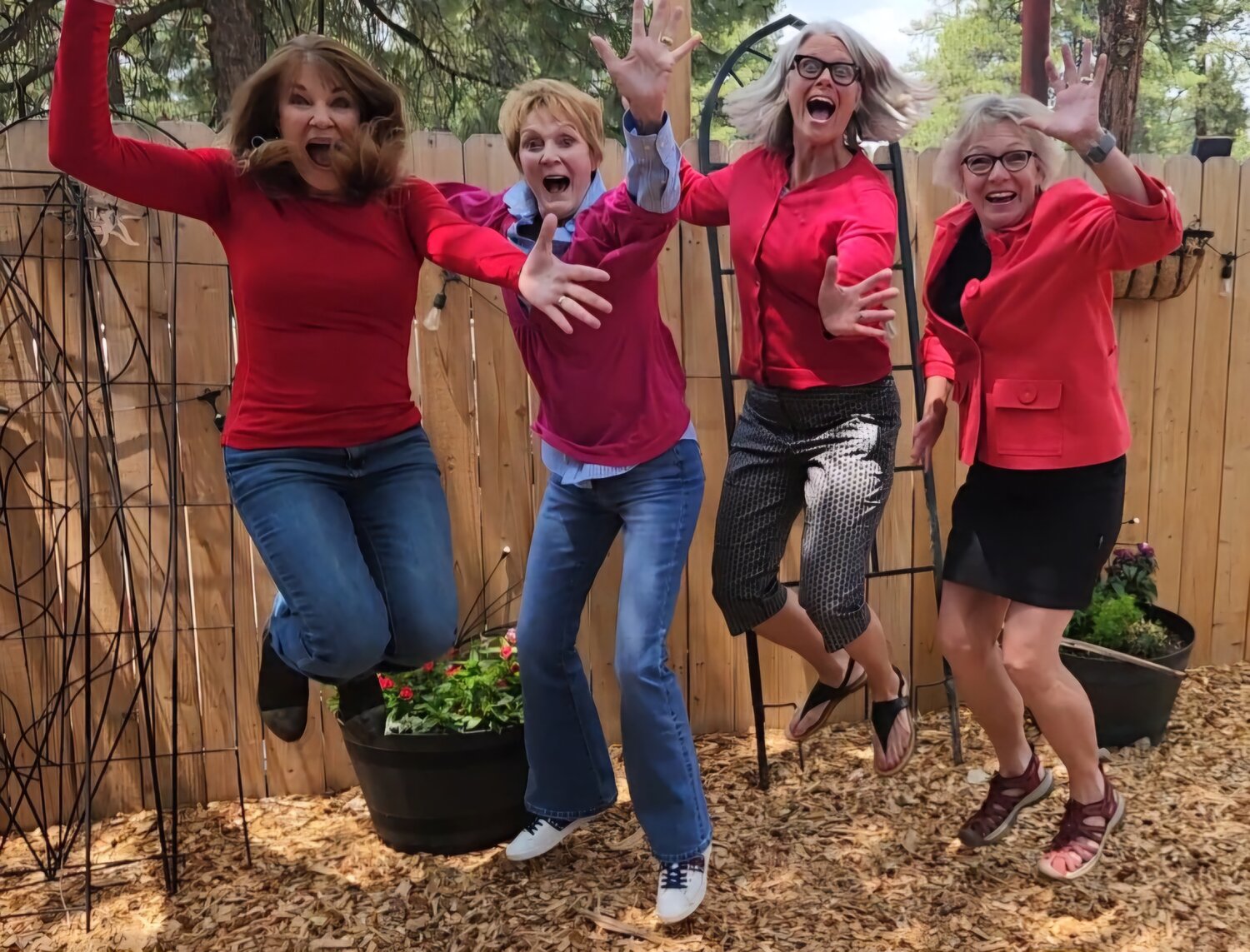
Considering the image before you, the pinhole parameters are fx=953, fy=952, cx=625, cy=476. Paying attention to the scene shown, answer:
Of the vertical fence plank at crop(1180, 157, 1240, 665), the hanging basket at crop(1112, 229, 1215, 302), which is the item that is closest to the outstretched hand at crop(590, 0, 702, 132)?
the hanging basket at crop(1112, 229, 1215, 302)

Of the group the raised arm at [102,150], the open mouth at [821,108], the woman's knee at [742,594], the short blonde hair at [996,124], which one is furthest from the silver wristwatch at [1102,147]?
the raised arm at [102,150]

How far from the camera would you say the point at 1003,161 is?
2.32 m

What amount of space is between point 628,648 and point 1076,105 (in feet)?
5.12

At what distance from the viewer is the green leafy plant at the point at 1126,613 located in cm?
336

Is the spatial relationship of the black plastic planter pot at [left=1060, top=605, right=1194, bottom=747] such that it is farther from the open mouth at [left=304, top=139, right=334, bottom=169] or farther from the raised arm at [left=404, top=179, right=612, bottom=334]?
the open mouth at [left=304, top=139, right=334, bottom=169]

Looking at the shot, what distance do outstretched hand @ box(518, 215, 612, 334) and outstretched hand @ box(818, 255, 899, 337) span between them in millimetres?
592

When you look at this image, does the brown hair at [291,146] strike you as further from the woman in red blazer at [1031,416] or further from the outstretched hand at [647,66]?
the woman in red blazer at [1031,416]

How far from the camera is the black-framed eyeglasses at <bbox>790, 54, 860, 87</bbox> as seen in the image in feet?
7.84

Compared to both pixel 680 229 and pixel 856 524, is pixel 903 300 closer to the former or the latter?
pixel 680 229

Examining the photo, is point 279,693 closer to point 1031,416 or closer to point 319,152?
point 319,152

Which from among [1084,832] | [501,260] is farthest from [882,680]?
[501,260]

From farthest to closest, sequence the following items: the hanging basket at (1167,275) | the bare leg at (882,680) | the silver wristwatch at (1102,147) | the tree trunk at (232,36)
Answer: the tree trunk at (232,36)
the hanging basket at (1167,275)
the bare leg at (882,680)
the silver wristwatch at (1102,147)

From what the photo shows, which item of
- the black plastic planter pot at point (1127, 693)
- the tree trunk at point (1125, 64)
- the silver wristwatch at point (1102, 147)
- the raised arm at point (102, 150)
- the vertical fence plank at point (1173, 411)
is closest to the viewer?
the raised arm at point (102, 150)

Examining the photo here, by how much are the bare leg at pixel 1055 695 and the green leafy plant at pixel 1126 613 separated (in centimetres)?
84
